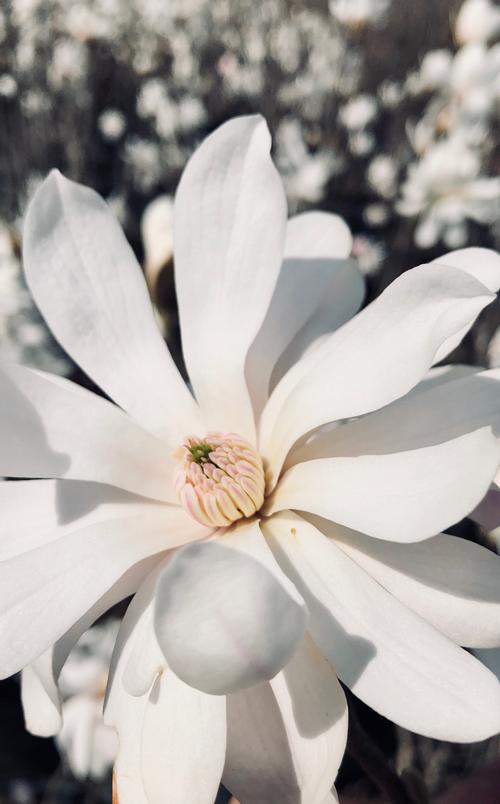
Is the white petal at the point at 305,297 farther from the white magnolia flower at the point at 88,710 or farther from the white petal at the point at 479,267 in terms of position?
the white magnolia flower at the point at 88,710

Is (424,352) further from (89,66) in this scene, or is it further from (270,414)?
(89,66)

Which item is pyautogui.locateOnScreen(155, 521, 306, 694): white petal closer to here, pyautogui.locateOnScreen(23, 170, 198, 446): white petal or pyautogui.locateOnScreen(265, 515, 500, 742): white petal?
pyautogui.locateOnScreen(265, 515, 500, 742): white petal

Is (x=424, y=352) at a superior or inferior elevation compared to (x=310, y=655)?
superior

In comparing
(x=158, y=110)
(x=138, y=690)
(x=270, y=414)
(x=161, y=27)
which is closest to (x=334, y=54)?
(x=158, y=110)

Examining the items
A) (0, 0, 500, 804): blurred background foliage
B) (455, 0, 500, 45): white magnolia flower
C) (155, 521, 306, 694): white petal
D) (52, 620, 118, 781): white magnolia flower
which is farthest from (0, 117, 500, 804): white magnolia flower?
(455, 0, 500, 45): white magnolia flower

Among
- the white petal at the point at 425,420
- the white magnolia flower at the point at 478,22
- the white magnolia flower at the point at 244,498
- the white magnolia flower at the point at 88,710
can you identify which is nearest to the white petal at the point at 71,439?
the white magnolia flower at the point at 244,498

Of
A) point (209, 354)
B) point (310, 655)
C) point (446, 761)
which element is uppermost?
point (209, 354)

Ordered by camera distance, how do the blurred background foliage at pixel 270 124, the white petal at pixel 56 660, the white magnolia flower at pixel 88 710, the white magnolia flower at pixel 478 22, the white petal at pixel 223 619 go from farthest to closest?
the white magnolia flower at pixel 478 22 → the blurred background foliage at pixel 270 124 → the white magnolia flower at pixel 88 710 → the white petal at pixel 56 660 → the white petal at pixel 223 619
